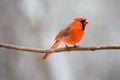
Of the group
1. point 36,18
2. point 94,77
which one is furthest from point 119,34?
point 36,18

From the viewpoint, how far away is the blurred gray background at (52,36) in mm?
4727

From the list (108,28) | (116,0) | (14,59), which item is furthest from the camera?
(116,0)

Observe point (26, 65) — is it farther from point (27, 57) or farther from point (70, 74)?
point (70, 74)

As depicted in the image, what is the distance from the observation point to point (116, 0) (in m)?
5.40

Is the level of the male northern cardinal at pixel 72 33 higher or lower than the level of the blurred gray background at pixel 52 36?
higher

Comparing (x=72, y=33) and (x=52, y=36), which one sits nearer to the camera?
(x=72, y=33)

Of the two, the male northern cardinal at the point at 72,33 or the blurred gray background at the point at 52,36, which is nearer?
the male northern cardinal at the point at 72,33

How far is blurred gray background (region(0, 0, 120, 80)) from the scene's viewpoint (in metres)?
4.73

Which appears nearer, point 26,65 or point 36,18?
point 26,65

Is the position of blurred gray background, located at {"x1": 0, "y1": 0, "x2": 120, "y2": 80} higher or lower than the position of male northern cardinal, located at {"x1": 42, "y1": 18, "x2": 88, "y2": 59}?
lower

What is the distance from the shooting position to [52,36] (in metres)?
4.72

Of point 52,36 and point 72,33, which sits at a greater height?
point 72,33

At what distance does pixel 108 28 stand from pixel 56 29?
66cm

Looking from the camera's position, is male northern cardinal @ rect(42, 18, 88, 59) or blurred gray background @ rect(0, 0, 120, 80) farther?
blurred gray background @ rect(0, 0, 120, 80)
